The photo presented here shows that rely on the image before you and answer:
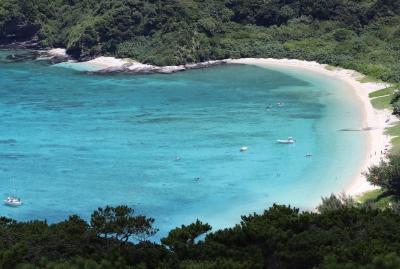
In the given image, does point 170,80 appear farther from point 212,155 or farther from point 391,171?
point 391,171

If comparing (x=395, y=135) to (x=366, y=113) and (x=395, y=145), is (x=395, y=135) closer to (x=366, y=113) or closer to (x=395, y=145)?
(x=395, y=145)

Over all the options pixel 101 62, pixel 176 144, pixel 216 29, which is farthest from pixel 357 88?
pixel 101 62

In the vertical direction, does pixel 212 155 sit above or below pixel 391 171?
below

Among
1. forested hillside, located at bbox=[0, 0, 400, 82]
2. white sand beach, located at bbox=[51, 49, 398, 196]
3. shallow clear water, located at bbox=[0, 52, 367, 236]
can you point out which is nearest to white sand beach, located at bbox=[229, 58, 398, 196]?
white sand beach, located at bbox=[51, 49, 398, 196]

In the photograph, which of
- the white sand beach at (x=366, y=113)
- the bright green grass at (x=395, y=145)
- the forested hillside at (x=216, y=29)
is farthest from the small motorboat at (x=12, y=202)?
the forested hillside at (x=216, y=29)

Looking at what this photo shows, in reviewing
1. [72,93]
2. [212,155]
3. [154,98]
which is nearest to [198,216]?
[212,155]
